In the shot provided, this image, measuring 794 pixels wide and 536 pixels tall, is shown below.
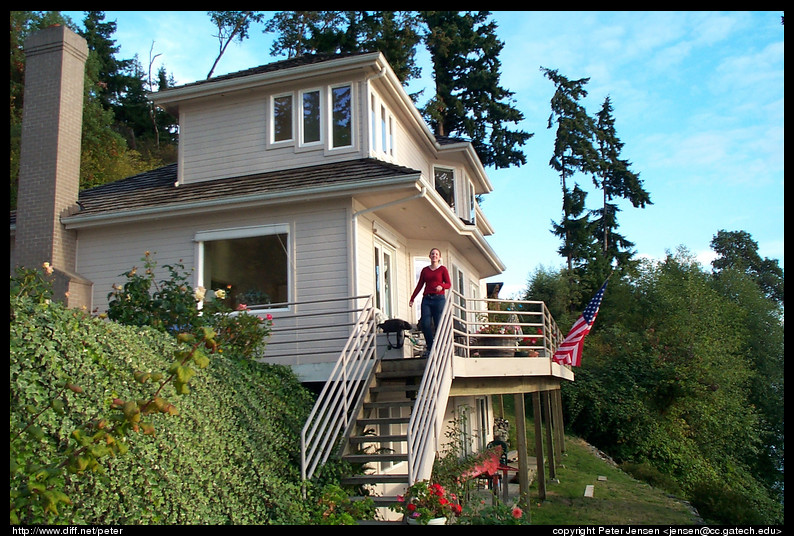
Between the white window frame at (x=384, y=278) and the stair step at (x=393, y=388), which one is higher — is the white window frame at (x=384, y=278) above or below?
above

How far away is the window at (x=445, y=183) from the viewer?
1842 centimetres

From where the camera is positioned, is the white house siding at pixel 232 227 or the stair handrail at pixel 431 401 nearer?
the stair handrail at pixel 431 401

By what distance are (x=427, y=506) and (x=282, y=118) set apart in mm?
8911

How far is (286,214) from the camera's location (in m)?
11.9

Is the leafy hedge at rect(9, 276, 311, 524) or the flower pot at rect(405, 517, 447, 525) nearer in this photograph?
the leafy hedge at rect(9, 276, 311, 524)

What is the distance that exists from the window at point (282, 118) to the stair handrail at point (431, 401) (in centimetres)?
544

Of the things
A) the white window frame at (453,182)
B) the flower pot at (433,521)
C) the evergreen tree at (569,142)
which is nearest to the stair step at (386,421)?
the flower pot at (433,521)

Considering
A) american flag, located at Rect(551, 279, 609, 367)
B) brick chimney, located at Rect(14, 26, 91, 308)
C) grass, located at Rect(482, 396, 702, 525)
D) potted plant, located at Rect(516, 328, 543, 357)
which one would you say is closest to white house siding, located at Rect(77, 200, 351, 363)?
brick chimney, located at Rect(14, 26, 91, 308)

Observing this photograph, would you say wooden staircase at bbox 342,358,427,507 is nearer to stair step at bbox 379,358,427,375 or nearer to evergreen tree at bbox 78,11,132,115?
stair step at bbox 379,358,427,375

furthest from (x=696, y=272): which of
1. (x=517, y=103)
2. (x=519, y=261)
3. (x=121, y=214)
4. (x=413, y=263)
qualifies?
(x=121, y=214)

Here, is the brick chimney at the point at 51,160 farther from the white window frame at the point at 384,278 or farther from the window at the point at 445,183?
the window at the point at 445,183

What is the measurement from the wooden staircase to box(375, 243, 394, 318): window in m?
2.12

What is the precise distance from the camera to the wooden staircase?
25.8ft

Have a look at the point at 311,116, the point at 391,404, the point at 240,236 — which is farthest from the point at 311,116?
the point at 391,404
